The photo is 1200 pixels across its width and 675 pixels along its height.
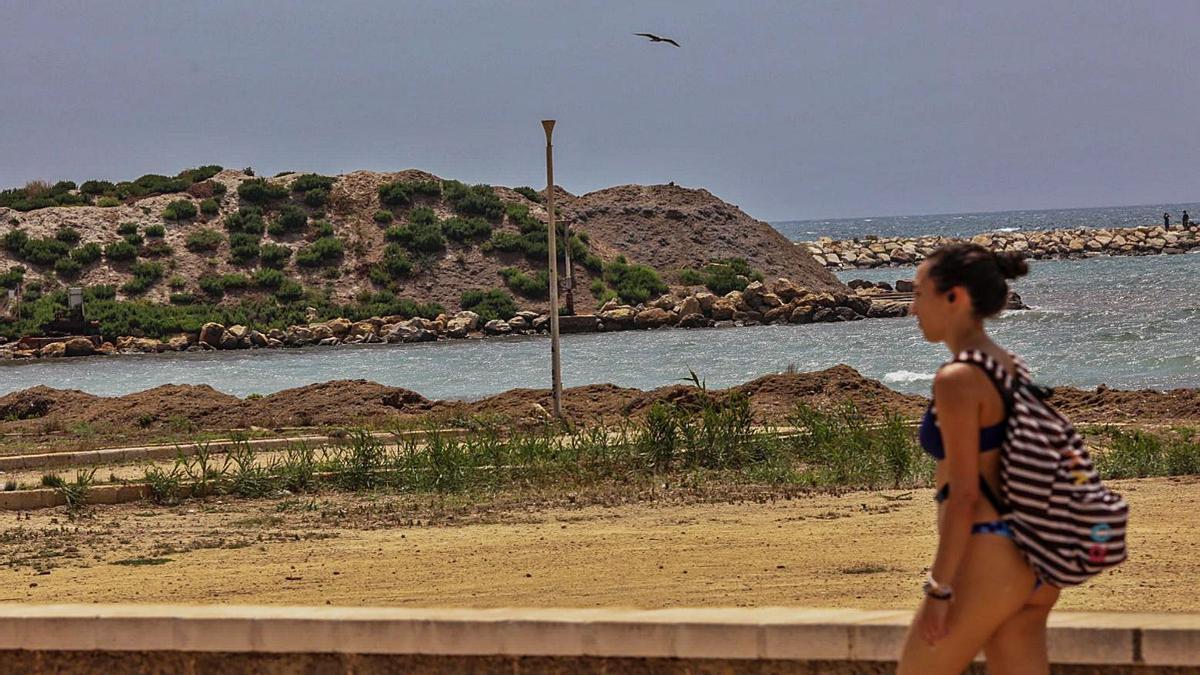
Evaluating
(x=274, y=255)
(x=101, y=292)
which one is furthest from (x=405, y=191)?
(x=101, y=292)

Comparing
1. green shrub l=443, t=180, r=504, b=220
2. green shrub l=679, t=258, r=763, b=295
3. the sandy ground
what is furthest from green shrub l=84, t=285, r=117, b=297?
the sandy ground

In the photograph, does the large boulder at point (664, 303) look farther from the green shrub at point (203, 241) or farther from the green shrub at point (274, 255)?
the green shrub at point (203, 241)

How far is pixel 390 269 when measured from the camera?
222ft

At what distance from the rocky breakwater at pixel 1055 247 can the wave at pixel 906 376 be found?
68.5 meters

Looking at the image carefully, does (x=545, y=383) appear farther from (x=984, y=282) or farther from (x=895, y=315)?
(x=984, y=282)

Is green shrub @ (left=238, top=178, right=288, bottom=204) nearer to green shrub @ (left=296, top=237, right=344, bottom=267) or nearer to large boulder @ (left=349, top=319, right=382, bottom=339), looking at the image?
green shrub @ (left=296, top=237, right=344, bottom=267)

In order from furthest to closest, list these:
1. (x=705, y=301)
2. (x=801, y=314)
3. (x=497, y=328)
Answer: (x=705, y=301)
(x=801, y=314)
(x=497, y=328)

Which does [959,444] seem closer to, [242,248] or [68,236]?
[242,248]

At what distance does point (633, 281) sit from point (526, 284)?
5.03m

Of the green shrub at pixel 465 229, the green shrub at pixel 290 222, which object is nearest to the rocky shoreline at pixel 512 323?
the green shrub at pixel 465 229

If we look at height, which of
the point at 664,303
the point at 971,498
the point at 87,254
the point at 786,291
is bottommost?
the point at 664,303

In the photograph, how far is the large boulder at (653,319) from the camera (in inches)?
2377

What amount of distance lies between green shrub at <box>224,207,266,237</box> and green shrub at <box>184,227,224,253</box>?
2.85ft

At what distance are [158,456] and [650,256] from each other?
58642mm
